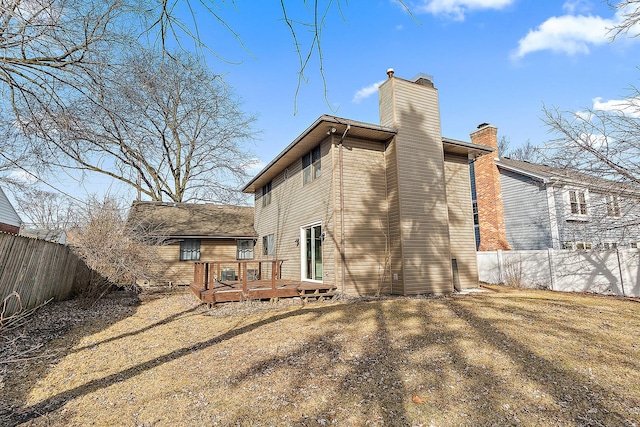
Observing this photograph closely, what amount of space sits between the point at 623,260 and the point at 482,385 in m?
10.3

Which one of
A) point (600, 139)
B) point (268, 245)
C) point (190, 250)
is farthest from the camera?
point (190, 250)

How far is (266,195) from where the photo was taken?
1591 cm

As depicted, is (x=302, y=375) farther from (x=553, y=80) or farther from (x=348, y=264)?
(x=553, y=80)

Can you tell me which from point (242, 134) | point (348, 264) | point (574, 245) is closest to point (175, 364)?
point (348, 264)

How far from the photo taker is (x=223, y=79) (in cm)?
296

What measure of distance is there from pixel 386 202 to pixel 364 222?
1024 millimetres

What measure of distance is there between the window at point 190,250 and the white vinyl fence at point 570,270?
1357cm

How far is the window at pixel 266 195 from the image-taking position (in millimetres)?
15542

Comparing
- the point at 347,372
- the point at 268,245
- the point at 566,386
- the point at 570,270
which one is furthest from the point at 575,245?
the point at 347,372

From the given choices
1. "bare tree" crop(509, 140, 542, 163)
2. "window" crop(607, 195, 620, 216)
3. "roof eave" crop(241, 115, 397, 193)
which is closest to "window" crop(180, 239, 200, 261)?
"roof eave" crop(241, 115, 397, 193)

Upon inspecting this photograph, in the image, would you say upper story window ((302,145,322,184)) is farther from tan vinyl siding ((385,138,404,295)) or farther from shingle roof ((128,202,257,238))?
shingle roof ((128,202,257,238))

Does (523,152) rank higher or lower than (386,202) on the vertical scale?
higher

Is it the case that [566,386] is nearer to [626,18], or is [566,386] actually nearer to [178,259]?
[626,18]

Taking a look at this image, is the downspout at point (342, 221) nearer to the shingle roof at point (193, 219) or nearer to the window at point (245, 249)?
the shingle roof at point (193, 219)
